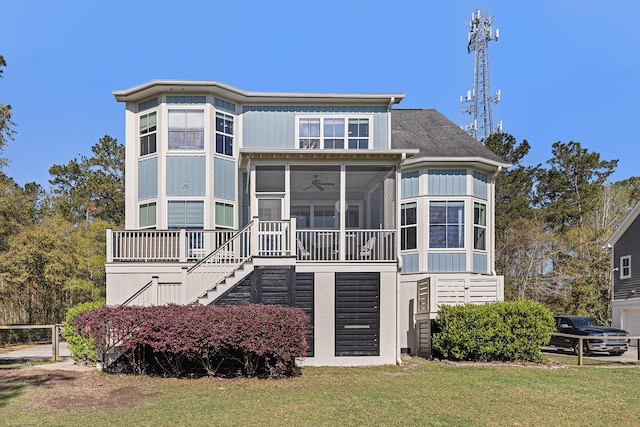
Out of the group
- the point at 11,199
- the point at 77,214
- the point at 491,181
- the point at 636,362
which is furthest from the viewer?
the point at 77,214

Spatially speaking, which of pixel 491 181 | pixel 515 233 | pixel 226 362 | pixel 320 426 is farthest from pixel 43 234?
pixel 515 233

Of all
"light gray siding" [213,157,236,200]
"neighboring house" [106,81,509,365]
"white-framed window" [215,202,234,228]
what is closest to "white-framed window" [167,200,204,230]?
"neighboring house" [106,81,509,365]

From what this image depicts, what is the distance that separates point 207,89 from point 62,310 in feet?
55.1

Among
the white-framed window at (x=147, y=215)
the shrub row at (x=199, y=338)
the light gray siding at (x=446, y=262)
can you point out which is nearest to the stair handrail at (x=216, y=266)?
the shrub row at (x=199, y=338)

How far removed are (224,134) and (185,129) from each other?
1.16 m

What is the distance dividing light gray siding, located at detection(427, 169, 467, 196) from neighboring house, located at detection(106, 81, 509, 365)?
32mm

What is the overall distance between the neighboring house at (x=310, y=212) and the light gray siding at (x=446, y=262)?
32mm

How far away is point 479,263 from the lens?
720 inches

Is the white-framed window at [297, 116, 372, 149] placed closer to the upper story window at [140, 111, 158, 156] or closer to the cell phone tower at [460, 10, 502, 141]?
the upper story window at [140, 111, 158, 156]

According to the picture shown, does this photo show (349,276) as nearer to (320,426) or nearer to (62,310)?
(320,426)

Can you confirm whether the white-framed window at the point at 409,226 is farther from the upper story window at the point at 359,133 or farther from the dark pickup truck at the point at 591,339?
the dark pickup truck at the point at 591,339

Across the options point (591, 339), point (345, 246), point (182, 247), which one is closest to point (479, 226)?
point (591, 339)

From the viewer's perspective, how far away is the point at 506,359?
48.3ft

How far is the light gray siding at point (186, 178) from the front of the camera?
1658 centimetres
